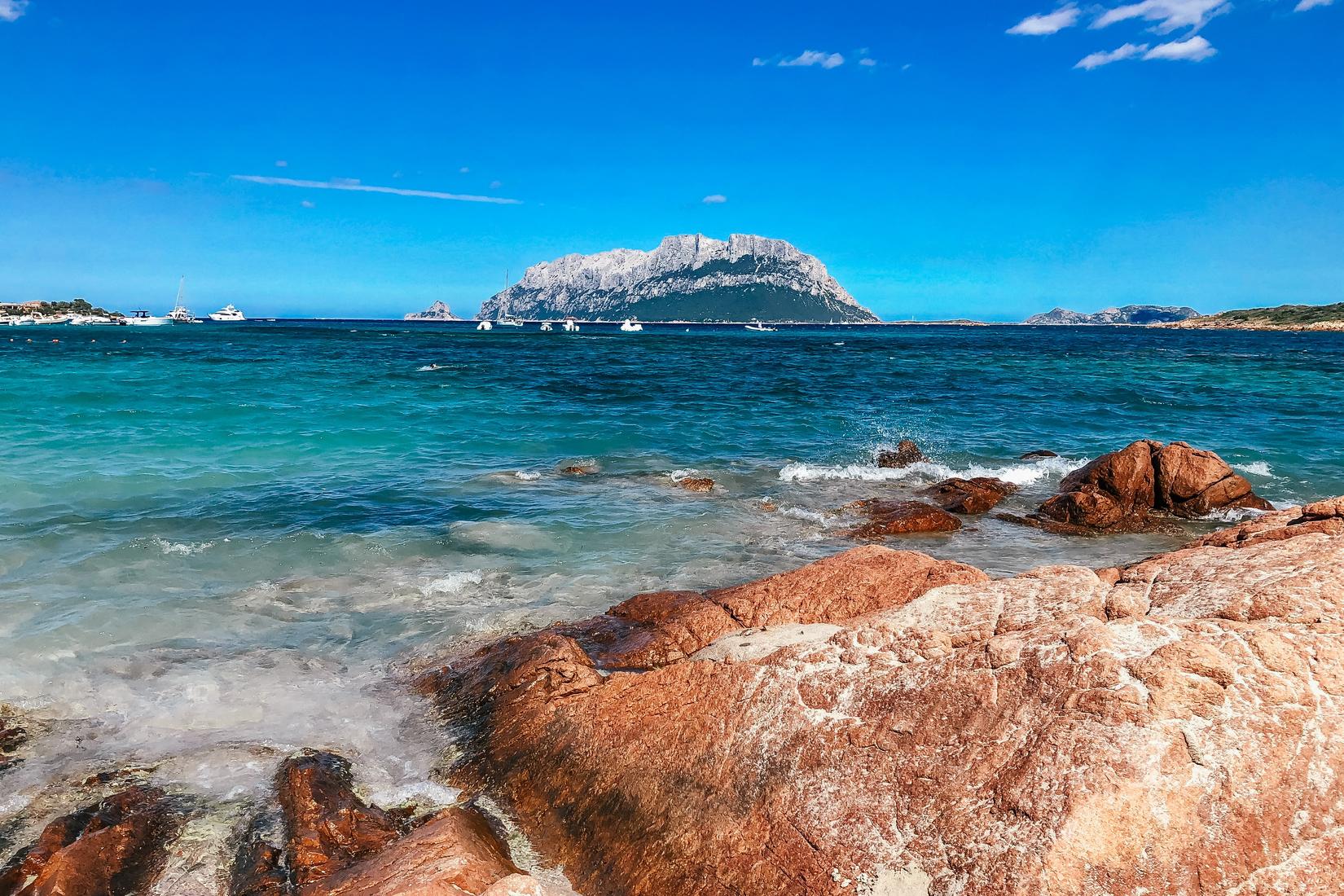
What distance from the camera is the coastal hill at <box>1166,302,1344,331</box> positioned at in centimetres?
12350

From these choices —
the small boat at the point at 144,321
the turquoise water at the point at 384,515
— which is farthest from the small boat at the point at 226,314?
the turquoise water at the point at 384,515

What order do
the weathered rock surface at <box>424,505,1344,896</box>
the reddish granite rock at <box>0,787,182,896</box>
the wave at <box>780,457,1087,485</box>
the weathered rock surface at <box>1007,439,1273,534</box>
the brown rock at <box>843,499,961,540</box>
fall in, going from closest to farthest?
the weathered rock surface at <box>424,505,1344,896</box> → the reddish granite rock at <box>0,787,182,896</box> → the brown rock at <box>843,499,961,540</box> → the weathered rock surface at <box>1007,439,1273,534</box> → the wave at <box>780,457,1087,485</box>

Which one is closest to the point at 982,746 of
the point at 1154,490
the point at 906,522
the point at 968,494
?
the point at 906,522

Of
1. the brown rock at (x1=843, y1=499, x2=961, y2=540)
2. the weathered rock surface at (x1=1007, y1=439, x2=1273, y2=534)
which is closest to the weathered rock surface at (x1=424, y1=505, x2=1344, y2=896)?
the brown rock at (x1=843, y1=499, x2=961, y2=540)

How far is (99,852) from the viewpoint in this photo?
14.5ft

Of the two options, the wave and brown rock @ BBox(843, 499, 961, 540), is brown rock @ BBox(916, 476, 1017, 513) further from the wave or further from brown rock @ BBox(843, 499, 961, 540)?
the wave

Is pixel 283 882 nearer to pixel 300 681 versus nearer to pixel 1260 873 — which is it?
pixel 300 681

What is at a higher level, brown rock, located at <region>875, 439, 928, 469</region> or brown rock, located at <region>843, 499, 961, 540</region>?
brown rock, located at <region>875, 439, 928, 469</region>

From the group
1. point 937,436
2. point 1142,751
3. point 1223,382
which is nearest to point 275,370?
point 937,436

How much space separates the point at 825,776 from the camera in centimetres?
418

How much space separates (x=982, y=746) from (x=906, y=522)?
334 inches

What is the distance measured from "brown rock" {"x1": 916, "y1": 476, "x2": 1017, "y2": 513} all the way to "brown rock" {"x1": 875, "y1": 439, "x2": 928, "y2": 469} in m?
2.31

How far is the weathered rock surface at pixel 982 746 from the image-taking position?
347 centimetres

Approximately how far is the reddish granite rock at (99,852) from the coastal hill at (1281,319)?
6073 inches
